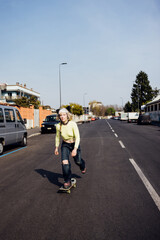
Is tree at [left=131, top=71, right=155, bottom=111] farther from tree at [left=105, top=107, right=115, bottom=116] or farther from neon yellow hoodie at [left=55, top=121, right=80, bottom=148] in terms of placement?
tree at [left=105, top=107, right=115, bottom=116]

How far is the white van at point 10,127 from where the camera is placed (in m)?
9.22

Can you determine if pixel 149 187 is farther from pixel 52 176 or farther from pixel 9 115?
pixel 9 115

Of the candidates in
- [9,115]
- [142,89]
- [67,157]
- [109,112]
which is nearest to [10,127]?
[9,115]

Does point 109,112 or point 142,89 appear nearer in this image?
point 142,89

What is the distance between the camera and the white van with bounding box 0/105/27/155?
9.22m

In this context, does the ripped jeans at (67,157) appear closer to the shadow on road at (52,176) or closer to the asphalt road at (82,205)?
the asphalt road at (82,205)

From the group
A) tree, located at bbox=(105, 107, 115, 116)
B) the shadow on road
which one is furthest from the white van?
tree, located at bbox=(105, 107, 115, 116)

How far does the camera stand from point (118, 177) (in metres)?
5.34

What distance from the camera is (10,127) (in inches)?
387

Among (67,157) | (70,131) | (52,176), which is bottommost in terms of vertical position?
(52,176)

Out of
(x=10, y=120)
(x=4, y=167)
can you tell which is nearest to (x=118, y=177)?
(x=4, y=167)

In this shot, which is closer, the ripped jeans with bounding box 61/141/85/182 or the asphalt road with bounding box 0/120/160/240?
the asphalt road with bounding box 0/120/160/240

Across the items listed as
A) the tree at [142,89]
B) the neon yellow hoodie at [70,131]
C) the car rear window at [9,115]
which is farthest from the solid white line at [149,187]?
the tree at [142,89]

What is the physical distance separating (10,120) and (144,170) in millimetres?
6442
